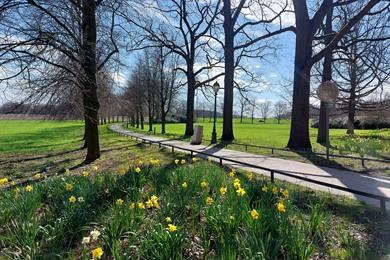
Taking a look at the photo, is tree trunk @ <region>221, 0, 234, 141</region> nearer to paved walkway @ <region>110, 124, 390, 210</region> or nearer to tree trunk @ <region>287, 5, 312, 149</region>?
tree trunk @ <region>287, 5, 312, 149</region>

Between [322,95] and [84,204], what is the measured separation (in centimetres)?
1058

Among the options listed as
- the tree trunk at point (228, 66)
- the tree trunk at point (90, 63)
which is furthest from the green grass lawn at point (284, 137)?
the tree trunk at point (90, 63)

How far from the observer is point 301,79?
15.9m

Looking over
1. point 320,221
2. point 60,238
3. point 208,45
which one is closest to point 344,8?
point 208,45

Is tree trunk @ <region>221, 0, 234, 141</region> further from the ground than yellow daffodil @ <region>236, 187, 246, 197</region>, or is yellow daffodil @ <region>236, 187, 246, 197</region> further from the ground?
tree trunk @ <region>221, 0, 234, 141</region>

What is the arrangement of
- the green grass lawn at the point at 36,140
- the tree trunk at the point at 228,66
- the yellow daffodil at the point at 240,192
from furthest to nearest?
the green grass lawn at the point at 36,140 → the tree trunk at the point at 228,66 → the yellow daffodil at the point at 240,192

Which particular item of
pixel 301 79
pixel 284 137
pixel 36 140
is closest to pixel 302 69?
pixel 301 79

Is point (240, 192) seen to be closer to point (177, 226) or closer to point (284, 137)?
point (177, 226)

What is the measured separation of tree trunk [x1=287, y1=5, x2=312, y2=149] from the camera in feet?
52.1

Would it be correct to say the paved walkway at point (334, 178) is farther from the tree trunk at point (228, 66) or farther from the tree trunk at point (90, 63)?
the tree trunk at point (228, 66)

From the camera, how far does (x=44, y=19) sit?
11.4 meters

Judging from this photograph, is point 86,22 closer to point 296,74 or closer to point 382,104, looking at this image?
point 296,74

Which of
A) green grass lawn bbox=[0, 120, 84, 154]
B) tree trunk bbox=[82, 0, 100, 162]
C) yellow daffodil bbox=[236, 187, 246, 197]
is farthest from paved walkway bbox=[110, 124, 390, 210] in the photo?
green grass lawn bbox=[0, 120, 84, 154]

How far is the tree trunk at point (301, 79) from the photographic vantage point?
1589 centimetres
